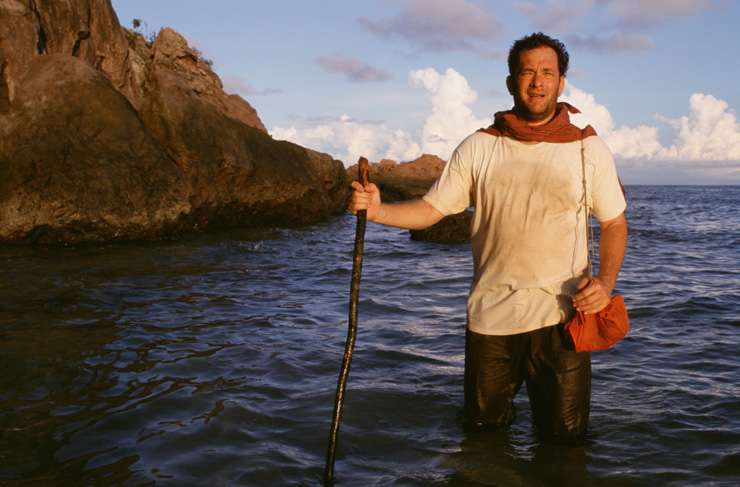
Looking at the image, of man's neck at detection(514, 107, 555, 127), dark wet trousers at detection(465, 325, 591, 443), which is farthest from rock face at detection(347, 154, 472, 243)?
man's neck at detection(514, 107, 555, 127)

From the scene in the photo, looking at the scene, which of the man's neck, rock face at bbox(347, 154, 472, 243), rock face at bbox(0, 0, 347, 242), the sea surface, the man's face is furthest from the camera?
rock face at bbox(347, 154, 472, 243)

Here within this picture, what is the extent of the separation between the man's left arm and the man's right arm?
0.91m

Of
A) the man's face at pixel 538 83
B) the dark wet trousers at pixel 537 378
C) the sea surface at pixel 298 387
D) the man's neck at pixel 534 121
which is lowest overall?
the sea surface at pixel 298 387

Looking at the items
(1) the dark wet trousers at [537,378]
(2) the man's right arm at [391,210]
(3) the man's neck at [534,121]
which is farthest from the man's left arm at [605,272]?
(2) the man's right arm at [391,210]

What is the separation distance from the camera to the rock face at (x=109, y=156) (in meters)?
12.6

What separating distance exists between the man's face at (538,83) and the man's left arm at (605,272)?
2.35 feet

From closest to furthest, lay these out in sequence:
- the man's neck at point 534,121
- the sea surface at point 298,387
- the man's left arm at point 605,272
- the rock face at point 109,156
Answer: the man's left arm at point 605,272
the man's neck at point 534,121
the sea surface at point 298,387
the rock face at point 109,156

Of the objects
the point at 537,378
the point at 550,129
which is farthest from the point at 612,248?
the point at 537,378

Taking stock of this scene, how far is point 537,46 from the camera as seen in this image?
3791 millimetres

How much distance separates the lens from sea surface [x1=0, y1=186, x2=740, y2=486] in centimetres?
408

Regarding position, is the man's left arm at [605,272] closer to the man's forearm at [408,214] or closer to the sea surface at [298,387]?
Answer: the man's forearm at [408,214]

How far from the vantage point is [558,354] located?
3.83 meters

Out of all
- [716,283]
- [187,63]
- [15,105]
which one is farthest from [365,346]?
[187,63]

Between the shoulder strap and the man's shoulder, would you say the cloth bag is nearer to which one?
the shoulder strap
